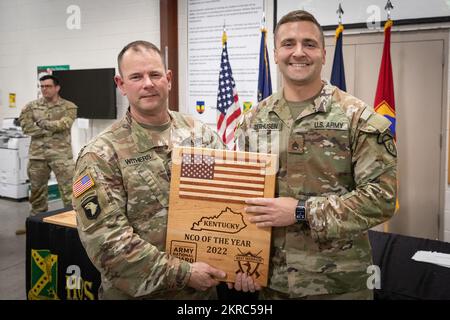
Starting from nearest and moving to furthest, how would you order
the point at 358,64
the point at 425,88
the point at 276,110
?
the point at 276,110, the point at 425,88, the point at 358,64

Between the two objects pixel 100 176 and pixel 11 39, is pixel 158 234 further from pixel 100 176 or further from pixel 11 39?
pixel 11 39

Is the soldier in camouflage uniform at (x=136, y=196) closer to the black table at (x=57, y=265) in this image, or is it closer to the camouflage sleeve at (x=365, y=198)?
the camouflage sleeve at (x=365, y=198)

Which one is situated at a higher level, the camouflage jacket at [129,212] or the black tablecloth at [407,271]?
the camouflage jacket at [129,212]

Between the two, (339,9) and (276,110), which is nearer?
(276,110)

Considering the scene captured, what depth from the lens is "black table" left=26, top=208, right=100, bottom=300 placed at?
2.48 metres

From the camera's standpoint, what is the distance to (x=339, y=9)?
389 cm

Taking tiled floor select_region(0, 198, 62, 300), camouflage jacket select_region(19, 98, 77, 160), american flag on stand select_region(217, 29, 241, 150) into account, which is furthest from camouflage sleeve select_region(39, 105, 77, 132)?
american flag on stand select_region(217, 29, 241, 150)

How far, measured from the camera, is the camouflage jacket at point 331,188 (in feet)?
4.37

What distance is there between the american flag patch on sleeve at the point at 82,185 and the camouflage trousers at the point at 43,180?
3.50m

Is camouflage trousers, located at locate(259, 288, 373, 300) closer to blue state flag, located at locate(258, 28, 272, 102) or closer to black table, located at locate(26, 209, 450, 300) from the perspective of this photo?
black table, located at locate(26, 209, 450, 300)

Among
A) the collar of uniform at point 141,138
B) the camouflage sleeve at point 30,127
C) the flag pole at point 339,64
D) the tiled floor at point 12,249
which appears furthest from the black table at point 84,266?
the camouflage sleeve at point 30,127

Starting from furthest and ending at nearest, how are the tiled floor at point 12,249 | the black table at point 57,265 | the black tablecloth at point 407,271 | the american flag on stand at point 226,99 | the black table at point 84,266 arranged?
1. the american flag on stand at point 226,99
2. the tiled floor at point 12,249
3. the black table at point 57,265
4. the black table at point 84,266
5. the black tablecloth at point 407,271
